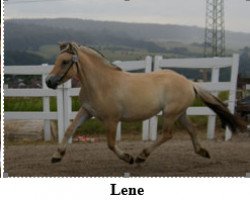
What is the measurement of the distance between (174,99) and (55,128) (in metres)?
3.15

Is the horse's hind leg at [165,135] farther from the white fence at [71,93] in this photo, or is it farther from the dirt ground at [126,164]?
the white fence at [71,93]

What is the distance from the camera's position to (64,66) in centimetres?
461

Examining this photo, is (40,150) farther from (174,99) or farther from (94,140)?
(174,99)

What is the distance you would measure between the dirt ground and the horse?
18cm

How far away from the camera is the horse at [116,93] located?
4719 mm

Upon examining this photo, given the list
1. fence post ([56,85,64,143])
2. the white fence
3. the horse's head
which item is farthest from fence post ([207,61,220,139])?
the horse's head

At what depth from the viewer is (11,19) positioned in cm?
553

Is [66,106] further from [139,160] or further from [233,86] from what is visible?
[139,160]

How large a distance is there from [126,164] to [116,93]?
0.76 meters

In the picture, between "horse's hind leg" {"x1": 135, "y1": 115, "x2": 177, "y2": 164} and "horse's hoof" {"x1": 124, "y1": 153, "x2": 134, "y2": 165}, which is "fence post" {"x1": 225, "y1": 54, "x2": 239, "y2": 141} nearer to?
"horse's hind leg" {"x1": 135, "y1": 115, "x2": 177, "y2": 164}

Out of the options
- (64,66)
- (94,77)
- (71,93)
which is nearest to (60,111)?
(71,93)

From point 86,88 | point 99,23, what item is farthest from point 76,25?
point 86,88

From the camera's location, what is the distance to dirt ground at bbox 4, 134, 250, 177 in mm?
4753

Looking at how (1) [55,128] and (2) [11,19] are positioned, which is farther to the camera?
(1) [55,128]
